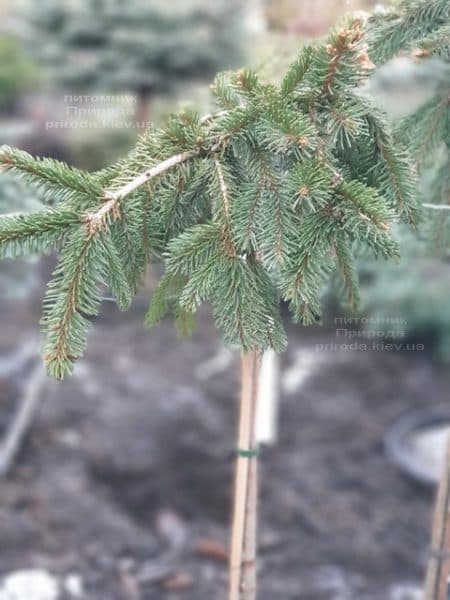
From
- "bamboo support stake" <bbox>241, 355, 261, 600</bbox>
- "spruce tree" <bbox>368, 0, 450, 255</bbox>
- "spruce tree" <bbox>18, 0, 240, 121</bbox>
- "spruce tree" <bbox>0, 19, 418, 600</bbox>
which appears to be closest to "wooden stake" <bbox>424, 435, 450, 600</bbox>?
"bamboo support stake" <bbox>241, 355, 261, 600</bbox>

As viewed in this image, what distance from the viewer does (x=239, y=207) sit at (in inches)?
59.7

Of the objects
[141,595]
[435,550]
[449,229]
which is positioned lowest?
[141,595]

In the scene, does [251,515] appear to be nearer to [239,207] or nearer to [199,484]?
[239,207]

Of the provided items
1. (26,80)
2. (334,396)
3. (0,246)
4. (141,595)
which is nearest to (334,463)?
(334,396)

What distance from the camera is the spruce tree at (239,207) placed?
146 centimetres

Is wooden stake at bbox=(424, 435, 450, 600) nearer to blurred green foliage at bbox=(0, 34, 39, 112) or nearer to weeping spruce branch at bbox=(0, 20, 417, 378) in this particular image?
weeping spruce branch at bbox=(0, 20, 417, 378)

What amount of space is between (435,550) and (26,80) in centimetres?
880

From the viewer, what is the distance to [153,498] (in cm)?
414

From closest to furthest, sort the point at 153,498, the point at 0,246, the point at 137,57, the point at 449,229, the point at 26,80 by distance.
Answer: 1. the point at 0,246
2. the point at 449,229
3. the point at 153,498
4. the point at 137,57
5. the point at 26,80

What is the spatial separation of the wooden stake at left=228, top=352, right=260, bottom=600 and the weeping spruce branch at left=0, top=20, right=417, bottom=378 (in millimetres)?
428

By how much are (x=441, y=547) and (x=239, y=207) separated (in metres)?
1.34

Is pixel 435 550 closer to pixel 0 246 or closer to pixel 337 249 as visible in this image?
pixel 337 249

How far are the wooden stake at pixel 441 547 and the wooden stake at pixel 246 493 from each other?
575 millimetres

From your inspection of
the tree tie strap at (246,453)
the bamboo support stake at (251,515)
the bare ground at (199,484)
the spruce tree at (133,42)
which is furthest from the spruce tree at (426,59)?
the spruce tree at (133,42)
